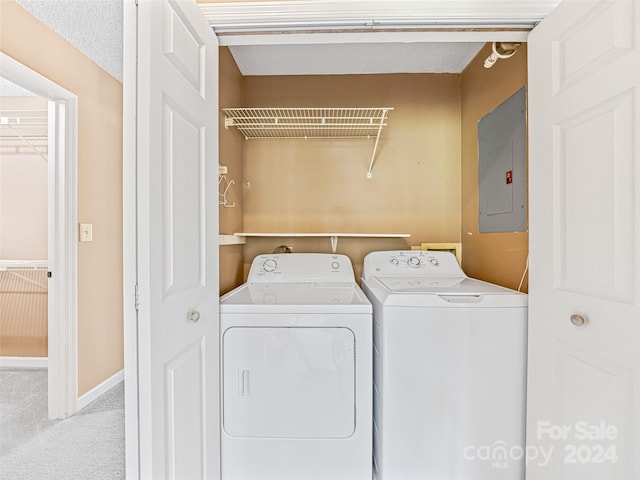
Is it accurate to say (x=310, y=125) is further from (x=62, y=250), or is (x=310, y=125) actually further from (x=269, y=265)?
(x=62, y=250)

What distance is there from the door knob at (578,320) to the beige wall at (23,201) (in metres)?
1.92

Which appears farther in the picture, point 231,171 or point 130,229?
point 231,171

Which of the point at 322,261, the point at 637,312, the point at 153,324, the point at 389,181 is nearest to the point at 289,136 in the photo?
the point at 389,181

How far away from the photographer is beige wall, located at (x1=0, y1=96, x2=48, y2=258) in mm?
1193

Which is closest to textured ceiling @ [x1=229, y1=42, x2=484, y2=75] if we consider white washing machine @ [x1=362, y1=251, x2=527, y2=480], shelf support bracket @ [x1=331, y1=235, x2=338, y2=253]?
shelf support bracket @ [x1=331, y1=235, x2=338, y2=253]

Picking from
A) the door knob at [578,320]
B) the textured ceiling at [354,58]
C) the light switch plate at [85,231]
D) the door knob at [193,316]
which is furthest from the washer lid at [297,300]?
the textured ceiling at [354,58]

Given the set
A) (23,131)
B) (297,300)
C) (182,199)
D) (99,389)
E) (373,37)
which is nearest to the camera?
(99,389)

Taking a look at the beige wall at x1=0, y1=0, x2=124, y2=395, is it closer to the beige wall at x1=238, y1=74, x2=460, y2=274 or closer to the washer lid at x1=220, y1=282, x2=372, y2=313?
the washer lid at x1=220, y1=282, x2=372, y2=313

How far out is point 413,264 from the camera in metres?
2.27

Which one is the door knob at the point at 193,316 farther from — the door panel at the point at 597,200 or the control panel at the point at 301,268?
the door panel at the point at 597,200

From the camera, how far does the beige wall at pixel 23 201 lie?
1193 mm

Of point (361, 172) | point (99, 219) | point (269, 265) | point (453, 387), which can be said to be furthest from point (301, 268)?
point (99, 219)

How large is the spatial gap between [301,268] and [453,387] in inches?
47.6

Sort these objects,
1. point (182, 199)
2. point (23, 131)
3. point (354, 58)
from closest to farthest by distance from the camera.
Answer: point (182, 199), point (23, 131), point (354, 58)
